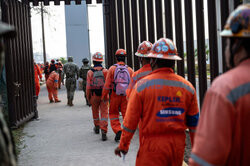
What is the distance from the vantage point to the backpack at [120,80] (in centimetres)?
752

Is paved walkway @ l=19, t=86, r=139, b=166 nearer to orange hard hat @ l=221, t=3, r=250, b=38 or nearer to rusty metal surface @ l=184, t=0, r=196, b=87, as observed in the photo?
rusty metal surface @ l=184, t=0, r=196, b=87

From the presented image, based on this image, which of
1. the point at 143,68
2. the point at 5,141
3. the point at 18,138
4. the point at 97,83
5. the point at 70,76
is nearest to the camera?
the point at 5,141

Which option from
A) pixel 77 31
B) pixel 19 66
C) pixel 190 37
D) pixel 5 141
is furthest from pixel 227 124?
pixel 77 31

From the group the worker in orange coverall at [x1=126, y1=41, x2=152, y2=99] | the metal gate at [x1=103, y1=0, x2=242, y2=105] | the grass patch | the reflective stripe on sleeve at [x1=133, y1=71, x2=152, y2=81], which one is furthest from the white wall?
the reflective stripe on sleeve at [x1=133, y1=71, x2=152, y2=81]

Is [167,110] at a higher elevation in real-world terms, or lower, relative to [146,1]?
lower

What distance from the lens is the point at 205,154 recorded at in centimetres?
198

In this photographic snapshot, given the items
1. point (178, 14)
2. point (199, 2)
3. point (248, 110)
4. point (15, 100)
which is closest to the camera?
point (248, 110)

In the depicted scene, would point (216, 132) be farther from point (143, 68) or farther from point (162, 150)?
point (143, 68)

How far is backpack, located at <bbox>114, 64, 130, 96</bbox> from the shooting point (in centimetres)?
752

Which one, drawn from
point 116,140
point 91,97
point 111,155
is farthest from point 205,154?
point 91,97

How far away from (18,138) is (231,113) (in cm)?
752

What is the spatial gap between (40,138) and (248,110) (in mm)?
7380

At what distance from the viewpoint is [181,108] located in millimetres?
3570

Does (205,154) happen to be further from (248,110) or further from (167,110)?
(167,110)
